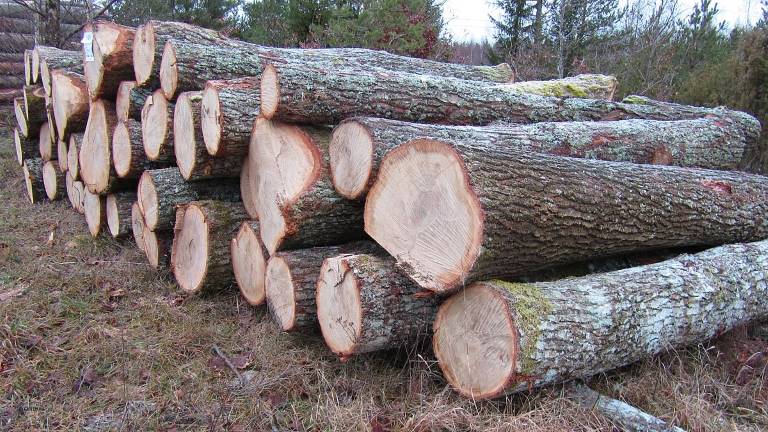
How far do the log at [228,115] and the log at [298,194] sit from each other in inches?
4.1

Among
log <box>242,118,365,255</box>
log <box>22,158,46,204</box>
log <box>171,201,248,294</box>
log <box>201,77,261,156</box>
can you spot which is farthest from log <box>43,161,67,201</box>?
log <box>242,118,365,255</box>

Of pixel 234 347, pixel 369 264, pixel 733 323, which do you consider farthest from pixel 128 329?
pixel 733 323

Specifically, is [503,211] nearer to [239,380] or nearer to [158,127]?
[239,380]

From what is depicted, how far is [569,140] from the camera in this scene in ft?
12.7

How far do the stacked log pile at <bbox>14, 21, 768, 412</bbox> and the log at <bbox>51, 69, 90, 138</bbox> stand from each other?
1.50 feet

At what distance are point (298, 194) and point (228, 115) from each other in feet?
2.39

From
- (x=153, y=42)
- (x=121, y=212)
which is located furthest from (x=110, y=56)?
(x=121, y=212)

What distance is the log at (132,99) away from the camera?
4.46 meters

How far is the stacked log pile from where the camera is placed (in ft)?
7.95

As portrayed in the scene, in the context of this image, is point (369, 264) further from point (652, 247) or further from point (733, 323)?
point (733, 323)

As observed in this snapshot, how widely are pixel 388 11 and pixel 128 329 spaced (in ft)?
25.2

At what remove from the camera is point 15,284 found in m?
3.88

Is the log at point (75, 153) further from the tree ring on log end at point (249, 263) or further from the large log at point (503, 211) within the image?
the large log at point (503, 211)

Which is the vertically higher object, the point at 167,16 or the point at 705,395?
the point at 167,16
